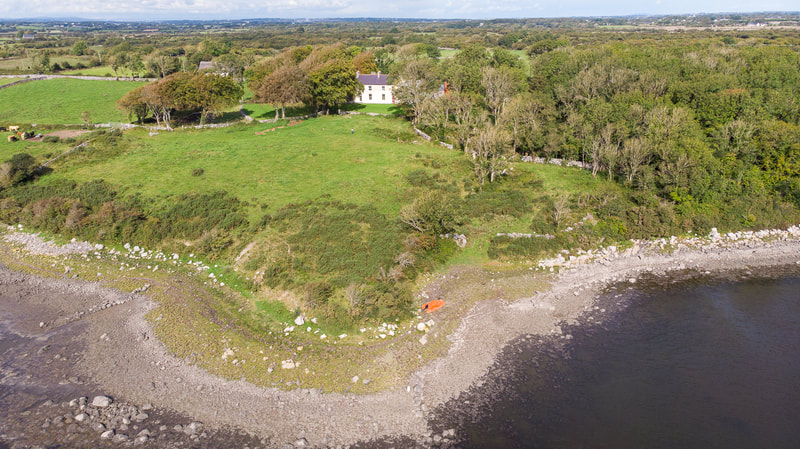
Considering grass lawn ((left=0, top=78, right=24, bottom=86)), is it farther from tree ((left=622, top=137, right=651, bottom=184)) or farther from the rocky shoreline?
tree ((left=622, top=137, right=651, bottom=184))

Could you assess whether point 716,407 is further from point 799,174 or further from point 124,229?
point 124,229

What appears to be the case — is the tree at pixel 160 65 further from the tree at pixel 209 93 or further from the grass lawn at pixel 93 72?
the tree at pixel 209 93

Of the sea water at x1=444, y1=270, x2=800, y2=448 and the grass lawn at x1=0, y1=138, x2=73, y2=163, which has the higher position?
the grass lawn at x1=0, y1=138, x2=73, y2=163

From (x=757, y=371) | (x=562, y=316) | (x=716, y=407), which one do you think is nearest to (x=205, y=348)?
(x=562, y=316)

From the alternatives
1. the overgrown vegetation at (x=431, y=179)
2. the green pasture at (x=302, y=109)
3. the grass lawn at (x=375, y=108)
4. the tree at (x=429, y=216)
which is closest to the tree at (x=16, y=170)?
the overgrown vegetation at (x=431, y=179)

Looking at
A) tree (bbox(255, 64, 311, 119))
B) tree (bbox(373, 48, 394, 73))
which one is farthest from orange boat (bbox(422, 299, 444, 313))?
tree (bbox(373, 48, 394, 73))

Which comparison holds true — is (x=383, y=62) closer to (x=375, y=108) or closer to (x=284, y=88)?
(x=375, y=108)
